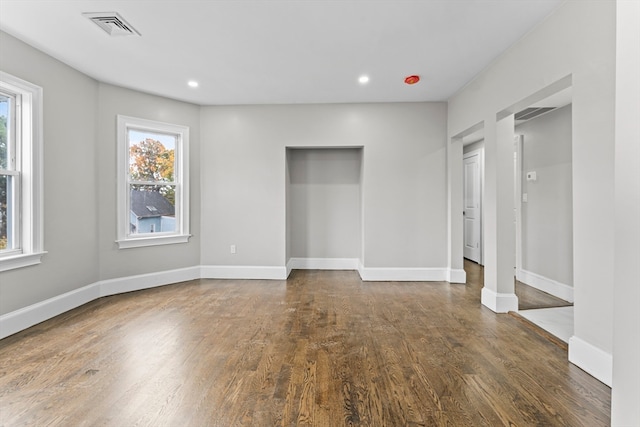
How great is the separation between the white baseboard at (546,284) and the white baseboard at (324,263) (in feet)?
8.01

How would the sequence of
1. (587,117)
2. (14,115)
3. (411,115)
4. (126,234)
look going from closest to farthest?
(587,117), (14,115), (126,234), (411,115)

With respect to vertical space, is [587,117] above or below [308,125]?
below

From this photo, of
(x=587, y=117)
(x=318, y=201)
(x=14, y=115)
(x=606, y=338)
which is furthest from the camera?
(x=318, y=201)

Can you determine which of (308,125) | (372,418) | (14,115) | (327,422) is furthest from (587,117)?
(14,115)

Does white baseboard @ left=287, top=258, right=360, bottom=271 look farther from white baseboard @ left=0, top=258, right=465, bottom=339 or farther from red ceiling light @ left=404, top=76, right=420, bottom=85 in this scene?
red ceiling light @ left=404, top=76, right=420, bottom=85

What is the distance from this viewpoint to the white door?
6082mm

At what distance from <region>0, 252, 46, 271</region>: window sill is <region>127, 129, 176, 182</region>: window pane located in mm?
1481

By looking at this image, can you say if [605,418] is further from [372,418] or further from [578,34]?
[578,34]

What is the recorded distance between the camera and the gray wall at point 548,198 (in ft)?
12.6

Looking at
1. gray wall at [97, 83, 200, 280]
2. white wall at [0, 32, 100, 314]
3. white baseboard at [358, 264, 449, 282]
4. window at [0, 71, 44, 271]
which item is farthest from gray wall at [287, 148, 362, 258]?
window at [0, 71, 44, 271]

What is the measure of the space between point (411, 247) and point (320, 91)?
256cm

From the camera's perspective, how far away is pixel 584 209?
219 cm

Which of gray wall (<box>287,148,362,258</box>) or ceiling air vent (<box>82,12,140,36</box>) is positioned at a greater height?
ceiling air vent (<box>82,12,140,36</box>)

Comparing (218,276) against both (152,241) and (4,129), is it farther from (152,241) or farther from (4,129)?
(4,129)
